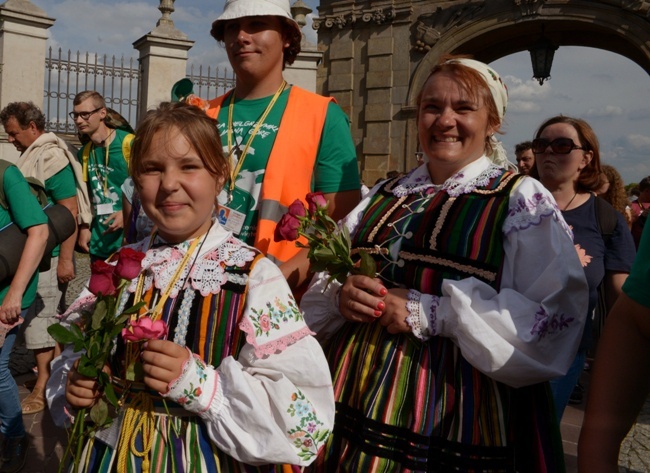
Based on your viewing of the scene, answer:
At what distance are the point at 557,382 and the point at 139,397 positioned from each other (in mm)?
1866

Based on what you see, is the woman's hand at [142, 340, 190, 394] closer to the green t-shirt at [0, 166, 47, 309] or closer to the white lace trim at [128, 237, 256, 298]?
the white lace trim at [128, 237, 256, 298]

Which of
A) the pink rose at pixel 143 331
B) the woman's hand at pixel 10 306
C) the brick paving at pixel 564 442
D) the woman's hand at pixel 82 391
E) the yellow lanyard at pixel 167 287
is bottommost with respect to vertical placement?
the brick paving at pixel 564 442

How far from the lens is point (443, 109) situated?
6.91 feet

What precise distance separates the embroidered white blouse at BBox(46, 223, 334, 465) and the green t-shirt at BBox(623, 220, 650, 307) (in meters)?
0.78

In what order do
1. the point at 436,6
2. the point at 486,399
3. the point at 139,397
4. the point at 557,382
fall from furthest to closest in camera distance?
the point at 436,6 < the point at 557,382 < the point at 486,399 < the point at 139,397

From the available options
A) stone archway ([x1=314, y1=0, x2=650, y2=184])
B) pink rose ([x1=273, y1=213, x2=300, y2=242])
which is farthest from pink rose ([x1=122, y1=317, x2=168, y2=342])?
stone archway ([x1=314, y1=0, x2=650, y2=184])

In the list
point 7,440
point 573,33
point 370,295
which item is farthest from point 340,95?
point 370,295

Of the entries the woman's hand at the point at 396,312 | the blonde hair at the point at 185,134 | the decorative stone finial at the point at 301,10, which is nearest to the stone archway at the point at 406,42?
the decorative stone finial at the point at 301,10

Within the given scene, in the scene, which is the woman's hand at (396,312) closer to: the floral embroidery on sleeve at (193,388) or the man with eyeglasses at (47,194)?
the floral embroidery on sleeve at (193,388)

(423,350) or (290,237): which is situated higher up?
(290,237)

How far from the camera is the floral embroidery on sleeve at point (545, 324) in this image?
1778mm

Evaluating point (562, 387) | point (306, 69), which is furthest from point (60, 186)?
point (306, 69)

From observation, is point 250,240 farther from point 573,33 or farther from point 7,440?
point 573,33

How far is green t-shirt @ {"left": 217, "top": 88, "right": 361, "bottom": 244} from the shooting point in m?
2.32
